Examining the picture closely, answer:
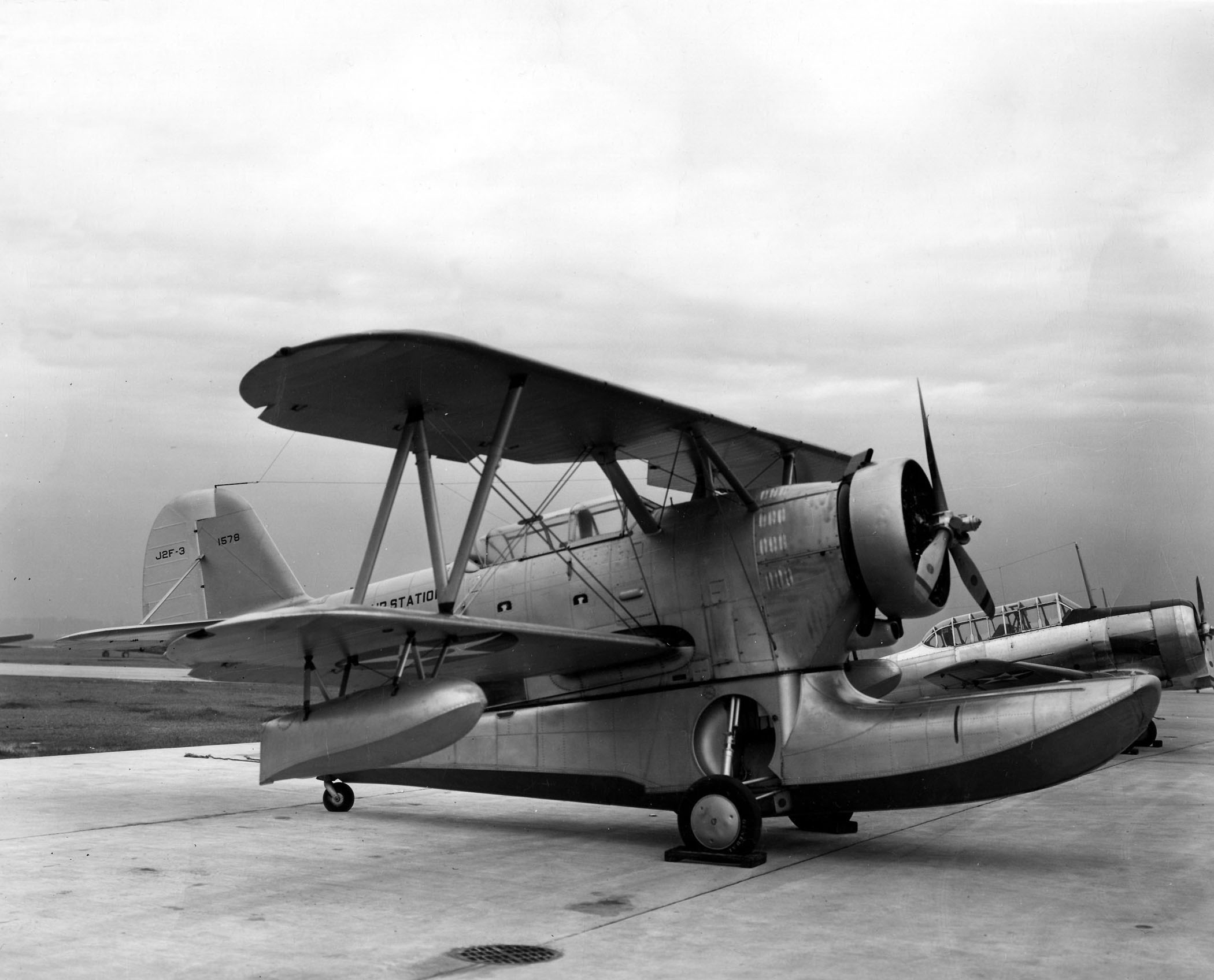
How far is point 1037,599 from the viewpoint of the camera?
20.2 m

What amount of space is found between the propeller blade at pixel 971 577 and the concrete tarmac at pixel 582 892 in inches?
82.6

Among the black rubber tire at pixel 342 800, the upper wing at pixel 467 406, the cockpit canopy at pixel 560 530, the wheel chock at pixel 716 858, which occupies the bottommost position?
the wheel chock at pixel 716 858

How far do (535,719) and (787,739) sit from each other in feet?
8.97

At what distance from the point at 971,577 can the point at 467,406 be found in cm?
461

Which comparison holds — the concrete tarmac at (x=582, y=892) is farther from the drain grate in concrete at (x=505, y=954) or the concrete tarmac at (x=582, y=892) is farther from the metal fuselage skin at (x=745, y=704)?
the metal fuselage skin at (x=745, y=704)

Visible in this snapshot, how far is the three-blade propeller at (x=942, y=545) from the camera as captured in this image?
8.80 metres

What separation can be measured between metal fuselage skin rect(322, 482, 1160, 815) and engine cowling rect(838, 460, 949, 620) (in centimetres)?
15

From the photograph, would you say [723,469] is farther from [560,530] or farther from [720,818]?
[720,818]

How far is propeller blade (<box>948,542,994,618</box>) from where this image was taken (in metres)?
9.16

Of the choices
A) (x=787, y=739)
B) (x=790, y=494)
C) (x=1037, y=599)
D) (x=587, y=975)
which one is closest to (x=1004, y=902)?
(x=787, y=739)

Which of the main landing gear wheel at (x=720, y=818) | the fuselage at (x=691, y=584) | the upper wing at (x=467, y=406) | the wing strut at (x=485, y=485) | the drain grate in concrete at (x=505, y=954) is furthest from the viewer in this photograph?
the fuselage at (x=691, y=584)

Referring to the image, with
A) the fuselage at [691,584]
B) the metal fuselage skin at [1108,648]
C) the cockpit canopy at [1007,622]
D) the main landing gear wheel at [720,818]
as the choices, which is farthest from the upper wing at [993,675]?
the main landing gear wheel at [720,818]

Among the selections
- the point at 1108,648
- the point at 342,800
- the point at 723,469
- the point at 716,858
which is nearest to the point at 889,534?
the point at 723,469

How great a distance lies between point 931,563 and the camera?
877 cm
